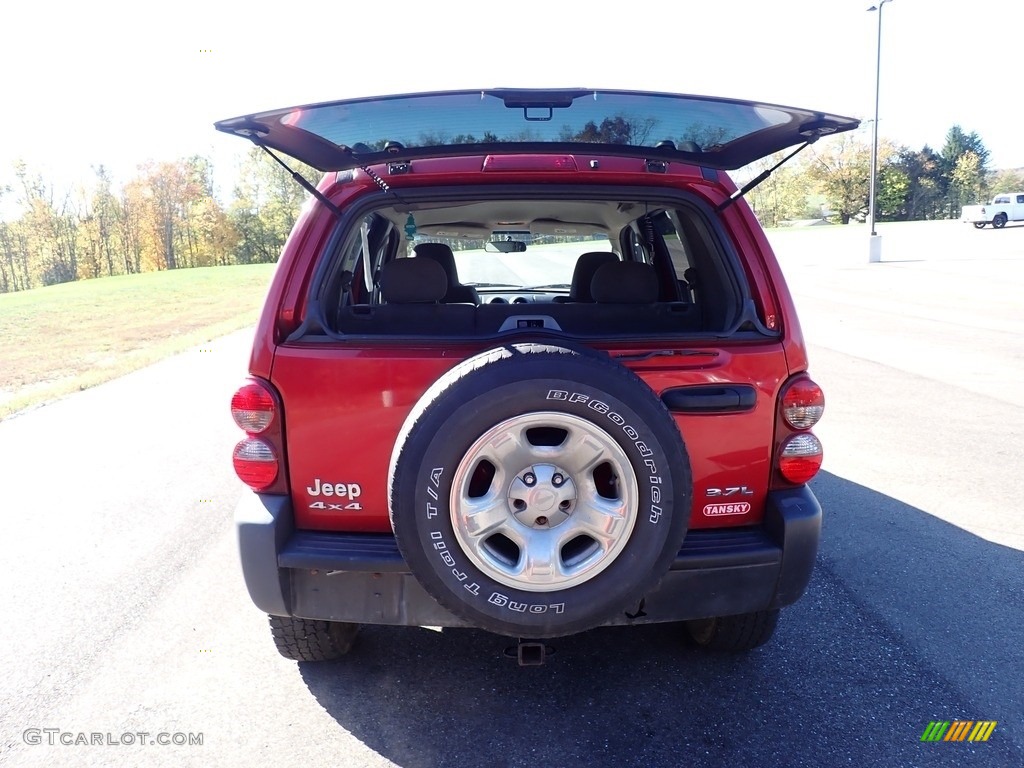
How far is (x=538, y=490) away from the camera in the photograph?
7.24 ft

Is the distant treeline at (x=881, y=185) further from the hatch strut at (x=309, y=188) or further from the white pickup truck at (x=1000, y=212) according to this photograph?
the hatch strut at (x=309, y=188)

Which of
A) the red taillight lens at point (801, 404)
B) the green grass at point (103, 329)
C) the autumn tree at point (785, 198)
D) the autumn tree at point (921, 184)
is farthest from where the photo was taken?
the autumn tree at point (921, 184)

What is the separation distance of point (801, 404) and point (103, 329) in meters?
21.2

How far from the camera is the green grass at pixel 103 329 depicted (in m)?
11.1

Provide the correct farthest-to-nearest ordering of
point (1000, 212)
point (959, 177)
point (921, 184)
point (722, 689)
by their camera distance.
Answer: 1. point (921, 184)
2. point (959, 177)
3. point (1000, 212)
4. point (722, 689)

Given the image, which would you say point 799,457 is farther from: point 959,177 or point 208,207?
point 959,177

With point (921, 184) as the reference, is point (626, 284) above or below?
below

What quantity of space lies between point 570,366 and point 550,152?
103cm

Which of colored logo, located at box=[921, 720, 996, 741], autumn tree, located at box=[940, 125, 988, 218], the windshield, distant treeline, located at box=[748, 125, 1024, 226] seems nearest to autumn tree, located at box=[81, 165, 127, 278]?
distant treeline, located at box=[748, 125, 1024, 226]

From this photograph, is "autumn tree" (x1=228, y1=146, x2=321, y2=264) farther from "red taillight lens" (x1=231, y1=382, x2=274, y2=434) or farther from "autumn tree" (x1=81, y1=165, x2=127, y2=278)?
"red taillight lens" (x1=231, y1=382, x2=274, y2=434)

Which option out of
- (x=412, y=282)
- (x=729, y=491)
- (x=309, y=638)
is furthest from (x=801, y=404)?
(x=309, y=638)

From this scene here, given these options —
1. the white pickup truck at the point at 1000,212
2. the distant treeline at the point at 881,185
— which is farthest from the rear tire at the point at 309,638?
the distant treeline at the point at 881,185

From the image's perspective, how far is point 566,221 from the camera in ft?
16.9

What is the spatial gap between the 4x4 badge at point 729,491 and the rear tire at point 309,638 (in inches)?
58.2
